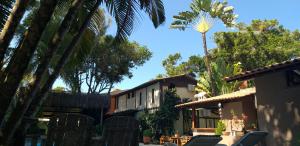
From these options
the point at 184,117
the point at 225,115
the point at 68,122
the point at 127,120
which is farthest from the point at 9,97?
the point at 184,117

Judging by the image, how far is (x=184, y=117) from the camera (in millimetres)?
26906

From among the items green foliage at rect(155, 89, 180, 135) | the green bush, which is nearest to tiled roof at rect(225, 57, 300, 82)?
the green bush

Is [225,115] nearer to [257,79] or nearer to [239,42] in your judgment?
[257,79]

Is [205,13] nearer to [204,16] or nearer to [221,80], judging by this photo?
[204,16]

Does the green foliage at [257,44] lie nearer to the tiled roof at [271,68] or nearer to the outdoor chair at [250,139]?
the tiled roof at [271,68]

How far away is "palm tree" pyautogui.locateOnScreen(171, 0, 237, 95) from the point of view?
84.3 ft

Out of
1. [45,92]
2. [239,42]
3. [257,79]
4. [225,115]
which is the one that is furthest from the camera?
[239,42]

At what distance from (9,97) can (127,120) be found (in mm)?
1943

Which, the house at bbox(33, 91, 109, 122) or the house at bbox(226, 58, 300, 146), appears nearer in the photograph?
the house at bbox(226, 58, 300, 146)

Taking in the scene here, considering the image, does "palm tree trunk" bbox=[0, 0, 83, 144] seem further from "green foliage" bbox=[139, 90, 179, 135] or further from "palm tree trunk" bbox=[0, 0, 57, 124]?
"green foliage" bbox=[139, 90, 179, 135]

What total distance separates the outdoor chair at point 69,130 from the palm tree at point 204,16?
70.3 ft

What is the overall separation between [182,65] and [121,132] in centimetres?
3736

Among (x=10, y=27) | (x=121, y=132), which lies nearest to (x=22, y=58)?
(x=10, y=27)

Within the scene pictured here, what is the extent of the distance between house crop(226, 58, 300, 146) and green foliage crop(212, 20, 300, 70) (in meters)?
22.4
